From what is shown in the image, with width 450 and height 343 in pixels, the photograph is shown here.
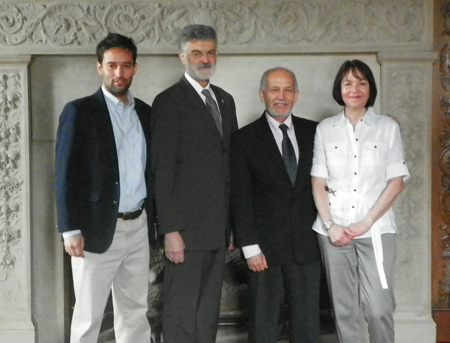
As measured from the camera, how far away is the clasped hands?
2426 millimetres

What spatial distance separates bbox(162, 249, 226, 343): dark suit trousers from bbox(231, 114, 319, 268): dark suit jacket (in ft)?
0.60

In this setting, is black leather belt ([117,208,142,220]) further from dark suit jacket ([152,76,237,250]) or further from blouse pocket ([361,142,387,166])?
blouse pocket ([361,142,387,166])

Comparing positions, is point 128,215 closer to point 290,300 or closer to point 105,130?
point 105,130

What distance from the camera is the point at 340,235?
2.43m

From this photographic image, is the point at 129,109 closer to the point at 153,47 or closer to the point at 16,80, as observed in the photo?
the point at 153,47

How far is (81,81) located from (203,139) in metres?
0.99

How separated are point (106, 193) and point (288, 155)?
765mm

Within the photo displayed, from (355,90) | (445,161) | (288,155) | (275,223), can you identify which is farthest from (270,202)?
(445,161)

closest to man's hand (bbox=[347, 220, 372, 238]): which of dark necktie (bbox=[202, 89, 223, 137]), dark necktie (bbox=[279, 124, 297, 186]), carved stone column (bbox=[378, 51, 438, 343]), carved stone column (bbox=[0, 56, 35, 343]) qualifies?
dark necktie (bbox=[279, 124, 297, 186])

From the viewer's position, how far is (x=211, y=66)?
2535 mm

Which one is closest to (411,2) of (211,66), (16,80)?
(211,66)

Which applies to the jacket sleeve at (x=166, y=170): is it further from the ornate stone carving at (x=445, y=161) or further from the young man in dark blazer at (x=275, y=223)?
the ornate stone carving at (x=445, y=161)

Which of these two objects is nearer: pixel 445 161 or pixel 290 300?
pixel 290 300

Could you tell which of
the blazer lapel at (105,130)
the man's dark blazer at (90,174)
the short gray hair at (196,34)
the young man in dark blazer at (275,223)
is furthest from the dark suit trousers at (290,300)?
the short gray hair at (196,34)
